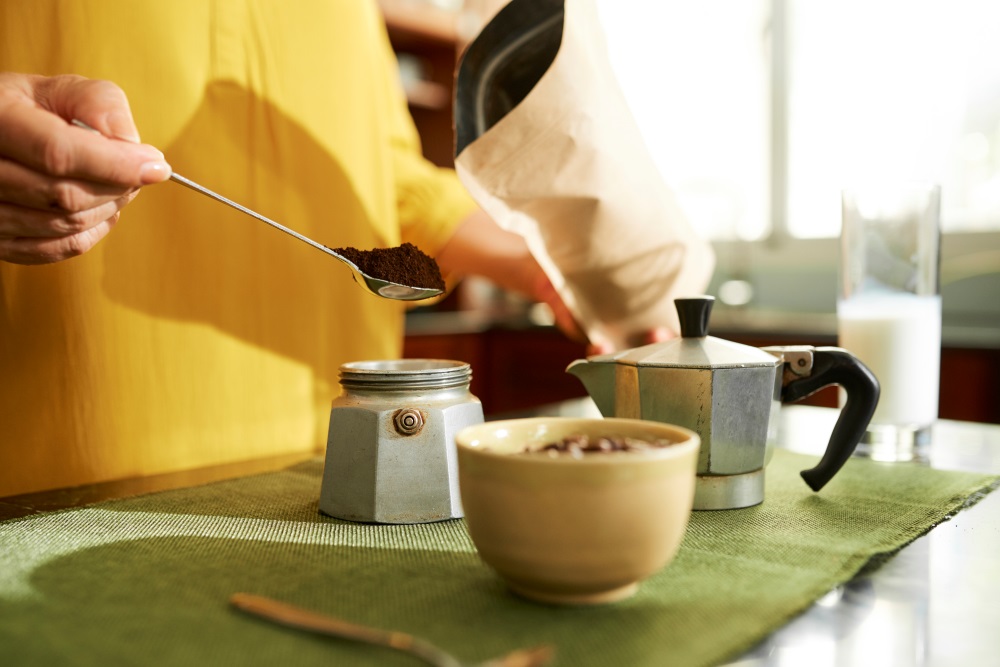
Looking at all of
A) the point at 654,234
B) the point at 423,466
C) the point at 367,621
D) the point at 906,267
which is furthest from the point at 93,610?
the point at 906,267

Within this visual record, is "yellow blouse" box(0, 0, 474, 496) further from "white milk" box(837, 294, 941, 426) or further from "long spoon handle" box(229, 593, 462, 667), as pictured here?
"white milk" box(837, 294, 941, 426)

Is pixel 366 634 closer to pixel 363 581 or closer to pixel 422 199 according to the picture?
pixel 363 581

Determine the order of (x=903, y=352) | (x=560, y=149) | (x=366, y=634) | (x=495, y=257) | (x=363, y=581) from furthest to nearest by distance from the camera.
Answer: (x=495, y=257) < (x=903, y=352) < (x=560, y=149) < (x=363, y=581) < (x=366, y=634)

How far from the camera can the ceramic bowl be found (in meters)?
0.45

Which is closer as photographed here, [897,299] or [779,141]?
[897,299]

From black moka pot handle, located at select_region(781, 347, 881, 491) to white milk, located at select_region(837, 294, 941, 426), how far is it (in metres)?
0.27

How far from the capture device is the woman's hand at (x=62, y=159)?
601mm

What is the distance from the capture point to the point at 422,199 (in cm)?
124

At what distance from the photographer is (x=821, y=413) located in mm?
1242

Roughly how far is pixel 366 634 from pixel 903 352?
2.57 ft

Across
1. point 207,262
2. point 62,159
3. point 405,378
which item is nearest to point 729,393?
point 405,378

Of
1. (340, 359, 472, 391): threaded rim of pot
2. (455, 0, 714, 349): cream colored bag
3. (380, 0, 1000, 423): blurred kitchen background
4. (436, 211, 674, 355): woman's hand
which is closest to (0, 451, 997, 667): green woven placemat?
(340, 359, 472, 391): threaded rim of pot

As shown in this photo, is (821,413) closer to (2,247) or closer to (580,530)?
(580,530)

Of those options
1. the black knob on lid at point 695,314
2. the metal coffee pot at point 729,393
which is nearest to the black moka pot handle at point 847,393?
the metal coffee pot at point 729,393
